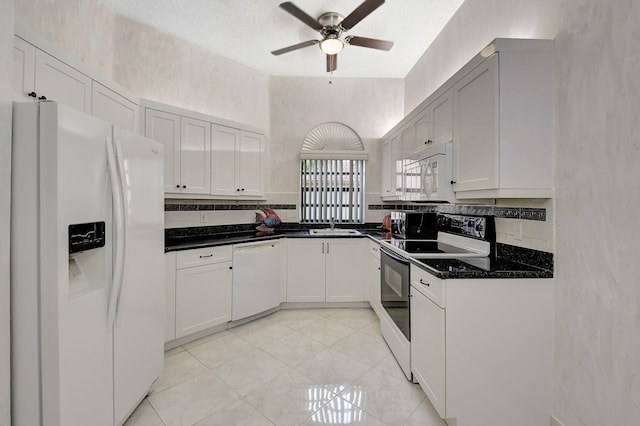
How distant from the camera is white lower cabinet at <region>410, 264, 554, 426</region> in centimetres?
149

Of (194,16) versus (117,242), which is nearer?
(117,242)

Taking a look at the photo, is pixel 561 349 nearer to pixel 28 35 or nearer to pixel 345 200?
pixel 345 200

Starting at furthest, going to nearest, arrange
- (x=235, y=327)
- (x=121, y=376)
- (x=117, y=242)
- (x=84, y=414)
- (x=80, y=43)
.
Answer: (x=235, y=327) < (x=80, y=43) < (x=121, y=376) < (x=117, y=242) < (x=84, y=414)

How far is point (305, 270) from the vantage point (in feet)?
Result: 10.9

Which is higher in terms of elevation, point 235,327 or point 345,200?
point 345,200

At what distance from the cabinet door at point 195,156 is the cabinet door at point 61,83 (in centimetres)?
91

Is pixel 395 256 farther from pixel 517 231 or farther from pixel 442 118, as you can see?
pixel 442 118

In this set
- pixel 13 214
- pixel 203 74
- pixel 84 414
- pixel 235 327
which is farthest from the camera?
pixel 203 74

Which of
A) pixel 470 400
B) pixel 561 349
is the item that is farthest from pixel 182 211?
pixel 561 349

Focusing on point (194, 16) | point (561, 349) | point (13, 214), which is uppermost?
point (194, 16)

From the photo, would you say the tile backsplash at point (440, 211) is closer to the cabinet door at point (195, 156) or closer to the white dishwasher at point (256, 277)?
the cabinet door at point (195, 156)

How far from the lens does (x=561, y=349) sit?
4.82 feet

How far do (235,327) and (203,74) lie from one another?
113 inches

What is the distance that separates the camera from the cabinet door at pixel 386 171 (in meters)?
3.50
